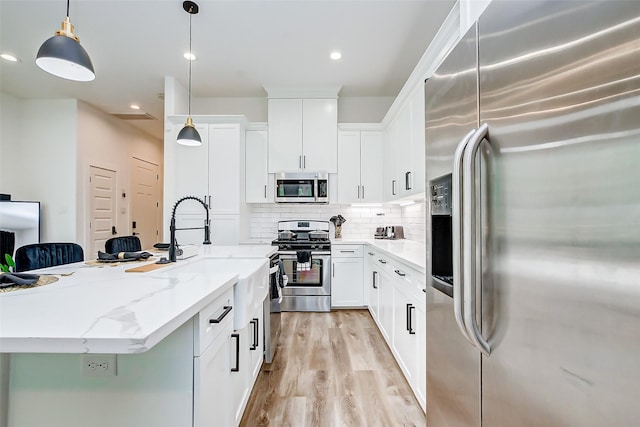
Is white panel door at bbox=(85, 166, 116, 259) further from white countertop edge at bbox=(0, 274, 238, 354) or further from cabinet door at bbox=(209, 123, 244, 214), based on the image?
white countertop edge at bbox=(0, 274, 238, 354)

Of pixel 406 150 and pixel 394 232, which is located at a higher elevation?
pixel 406 150

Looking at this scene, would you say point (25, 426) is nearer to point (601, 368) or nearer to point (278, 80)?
point (601, 368)

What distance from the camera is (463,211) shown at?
75 centimetres

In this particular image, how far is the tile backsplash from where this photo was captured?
4.27 m

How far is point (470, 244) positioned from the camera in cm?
73

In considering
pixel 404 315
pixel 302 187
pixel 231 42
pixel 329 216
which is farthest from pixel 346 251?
pixel 231 42

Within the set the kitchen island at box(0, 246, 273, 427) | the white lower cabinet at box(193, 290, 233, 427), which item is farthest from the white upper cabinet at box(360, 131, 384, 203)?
the kitchen island at box(0, 246, 273, 427)

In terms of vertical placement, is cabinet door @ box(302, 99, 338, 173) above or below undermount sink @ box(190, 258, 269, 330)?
above

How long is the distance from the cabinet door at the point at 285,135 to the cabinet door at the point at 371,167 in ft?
2.94

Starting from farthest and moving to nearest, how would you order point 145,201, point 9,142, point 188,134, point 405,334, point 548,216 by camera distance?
point 145,201, point 9,142, point 188,134, point 405,334, point 548,216

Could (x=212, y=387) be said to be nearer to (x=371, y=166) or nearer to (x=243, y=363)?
(x=243, y=363)

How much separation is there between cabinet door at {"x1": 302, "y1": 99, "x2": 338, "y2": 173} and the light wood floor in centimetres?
217

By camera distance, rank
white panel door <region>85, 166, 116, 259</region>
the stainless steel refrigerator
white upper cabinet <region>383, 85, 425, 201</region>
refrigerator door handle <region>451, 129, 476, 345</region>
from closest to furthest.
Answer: the stainless steel refrigerator → refrigerator door handle <region>451, 129, 476, 345</region> → white upper cabinet <region>383, 85, 425, 201</region> → white panel door <region>85, 166, 116, 259</region>

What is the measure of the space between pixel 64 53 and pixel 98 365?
5.27 feet
